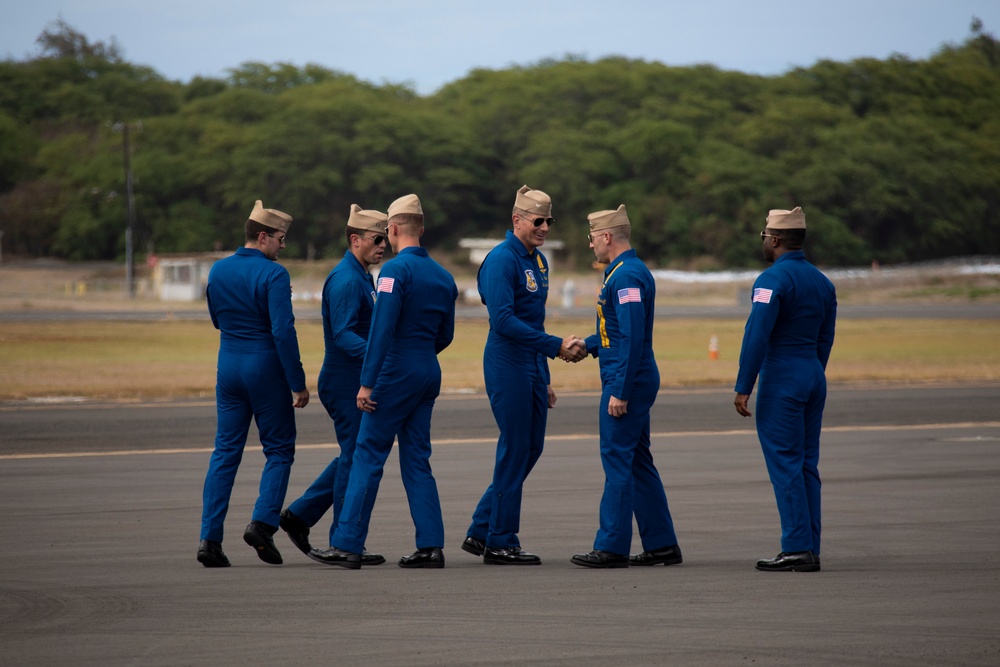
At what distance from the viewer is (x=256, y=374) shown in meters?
7.00

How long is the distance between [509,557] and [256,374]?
5.94 feet

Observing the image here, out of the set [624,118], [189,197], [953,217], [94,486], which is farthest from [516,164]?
[94,486]

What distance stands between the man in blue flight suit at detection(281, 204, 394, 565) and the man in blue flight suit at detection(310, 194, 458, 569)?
0.84ft

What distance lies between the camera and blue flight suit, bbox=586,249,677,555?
680 cm

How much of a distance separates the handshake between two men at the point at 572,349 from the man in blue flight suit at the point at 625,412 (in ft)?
0.40

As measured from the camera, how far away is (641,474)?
23.1ft

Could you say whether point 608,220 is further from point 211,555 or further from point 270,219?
point 211,555

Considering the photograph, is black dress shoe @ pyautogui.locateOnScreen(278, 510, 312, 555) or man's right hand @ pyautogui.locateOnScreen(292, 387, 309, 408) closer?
man's right hand @ pyautogui.locateOnScreen(292, 387, 309, 408)

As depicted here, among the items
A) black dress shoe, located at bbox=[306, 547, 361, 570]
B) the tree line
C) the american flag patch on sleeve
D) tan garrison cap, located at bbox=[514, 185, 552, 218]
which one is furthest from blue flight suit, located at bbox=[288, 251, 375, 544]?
the tree line

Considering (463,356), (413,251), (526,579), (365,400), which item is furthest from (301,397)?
(463,356)

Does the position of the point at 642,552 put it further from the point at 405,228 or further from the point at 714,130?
the point at 714,130

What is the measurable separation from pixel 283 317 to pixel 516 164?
86586mm

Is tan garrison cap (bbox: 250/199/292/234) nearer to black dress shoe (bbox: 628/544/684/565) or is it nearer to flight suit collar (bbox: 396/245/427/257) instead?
flight suit collar (bbox: 396/245/427/257)

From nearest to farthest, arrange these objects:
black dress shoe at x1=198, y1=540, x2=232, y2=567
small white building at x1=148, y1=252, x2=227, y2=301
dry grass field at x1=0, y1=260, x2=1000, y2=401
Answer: black dress shoe at x1=198, y1=540, x2=232, y2=567, dry grass field at x1=0, y1=260, x2=1000, y2=401, small white building at x1=148, y1=252, x2=227, y2=301
